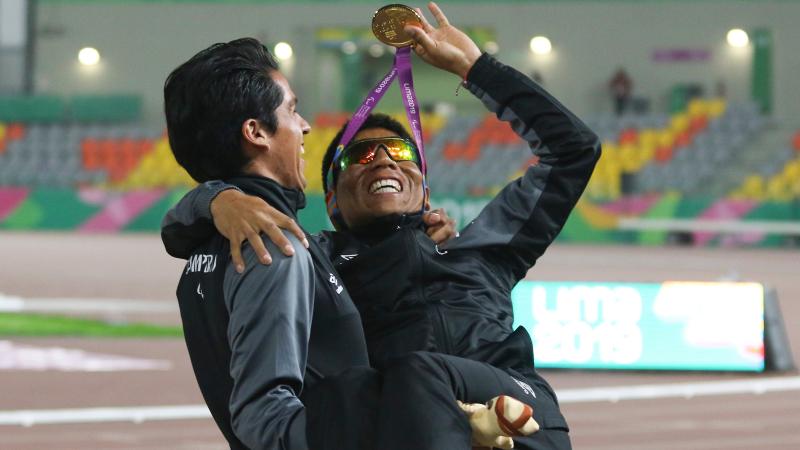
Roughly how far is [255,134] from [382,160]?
3.00 ft

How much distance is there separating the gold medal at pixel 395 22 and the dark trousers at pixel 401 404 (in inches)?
37.2

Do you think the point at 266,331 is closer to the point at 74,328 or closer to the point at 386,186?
the point at 386,186

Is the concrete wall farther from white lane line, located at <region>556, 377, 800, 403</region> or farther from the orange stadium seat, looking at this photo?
white lane line, located at <region>556, 377, 800, 403</region>

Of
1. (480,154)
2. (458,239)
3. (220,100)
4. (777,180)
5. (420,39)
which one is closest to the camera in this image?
(220,100)

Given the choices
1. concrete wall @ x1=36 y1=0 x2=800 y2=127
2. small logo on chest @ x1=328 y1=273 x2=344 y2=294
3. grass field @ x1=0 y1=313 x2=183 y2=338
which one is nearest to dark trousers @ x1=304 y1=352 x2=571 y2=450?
small logo on chest @ x1=328 y1=273 x2=344 y2=294

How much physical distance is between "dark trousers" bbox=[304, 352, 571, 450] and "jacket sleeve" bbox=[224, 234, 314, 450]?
49 millimetres

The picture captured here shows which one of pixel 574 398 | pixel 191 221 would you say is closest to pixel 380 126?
pixel 191 221

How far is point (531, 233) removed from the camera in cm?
331

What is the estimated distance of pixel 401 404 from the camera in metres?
2.20

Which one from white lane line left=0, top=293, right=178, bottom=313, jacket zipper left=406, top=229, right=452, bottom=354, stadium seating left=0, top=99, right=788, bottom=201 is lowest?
white lane line left=0, top=293, right=178, bottom=313

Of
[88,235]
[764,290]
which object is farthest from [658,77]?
[764,290]

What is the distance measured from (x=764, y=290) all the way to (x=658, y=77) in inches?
880

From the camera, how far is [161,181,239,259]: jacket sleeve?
2.67 metres

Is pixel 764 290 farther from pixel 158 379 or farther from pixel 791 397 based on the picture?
pixel 158 379
